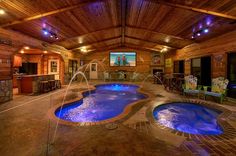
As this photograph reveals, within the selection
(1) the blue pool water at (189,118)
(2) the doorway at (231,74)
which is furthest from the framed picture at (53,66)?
(2) the doorway at (231,74)

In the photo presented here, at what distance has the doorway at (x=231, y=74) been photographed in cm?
554

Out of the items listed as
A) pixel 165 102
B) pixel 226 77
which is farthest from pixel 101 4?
pixel 226 77

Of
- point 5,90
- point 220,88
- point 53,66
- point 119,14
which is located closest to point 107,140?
point 5,90

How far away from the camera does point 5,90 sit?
17.0 feet

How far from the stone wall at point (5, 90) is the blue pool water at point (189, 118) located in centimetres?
552

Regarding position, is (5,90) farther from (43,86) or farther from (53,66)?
(53,66)

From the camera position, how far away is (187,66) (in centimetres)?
912

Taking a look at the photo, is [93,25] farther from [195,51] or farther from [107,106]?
[195,51]

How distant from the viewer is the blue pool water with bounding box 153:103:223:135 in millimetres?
3385

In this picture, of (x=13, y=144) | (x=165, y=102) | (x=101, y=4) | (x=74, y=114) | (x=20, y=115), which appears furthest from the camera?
(x=165, y=102)

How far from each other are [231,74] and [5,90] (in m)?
9.03

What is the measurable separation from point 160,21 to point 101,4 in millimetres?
2774

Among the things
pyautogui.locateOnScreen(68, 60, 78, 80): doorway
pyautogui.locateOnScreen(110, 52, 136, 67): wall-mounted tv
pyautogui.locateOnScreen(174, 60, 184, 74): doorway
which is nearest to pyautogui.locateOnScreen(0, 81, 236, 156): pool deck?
pyautogui.locateOnScreen(174, 60, 184, 74): doorway

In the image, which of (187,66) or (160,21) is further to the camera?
(187,66)
